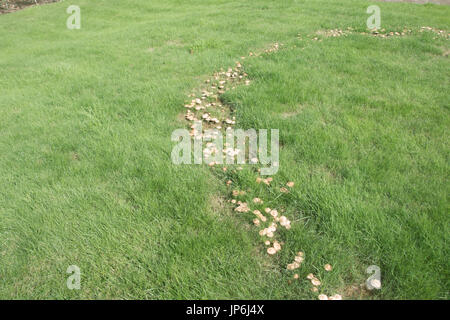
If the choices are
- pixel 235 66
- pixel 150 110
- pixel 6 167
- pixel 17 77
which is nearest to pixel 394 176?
pixel 150 110

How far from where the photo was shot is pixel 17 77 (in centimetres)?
504

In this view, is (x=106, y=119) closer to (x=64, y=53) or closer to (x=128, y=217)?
(x=128, y=217)

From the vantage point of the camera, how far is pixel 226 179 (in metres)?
2.57

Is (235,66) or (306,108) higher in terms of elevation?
(235,66)

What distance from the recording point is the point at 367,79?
4.02 meters

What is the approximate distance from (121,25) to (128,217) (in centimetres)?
859

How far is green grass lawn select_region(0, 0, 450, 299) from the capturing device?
1.79 m

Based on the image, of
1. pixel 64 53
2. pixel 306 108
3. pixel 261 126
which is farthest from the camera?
pixel 64 53

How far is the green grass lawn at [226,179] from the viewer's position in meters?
1.79

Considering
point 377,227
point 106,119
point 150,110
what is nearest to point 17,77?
point 106,119

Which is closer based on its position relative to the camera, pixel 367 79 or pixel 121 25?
pixel 367 79

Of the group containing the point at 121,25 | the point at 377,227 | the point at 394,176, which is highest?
the point at 121,25

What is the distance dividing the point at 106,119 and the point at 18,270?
6.72ft

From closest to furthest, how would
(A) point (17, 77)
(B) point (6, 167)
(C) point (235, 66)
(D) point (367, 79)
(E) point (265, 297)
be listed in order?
(E) point (265, 297) → (B) point (6, 167) → (D) point (367, 79) → (C) point (235, 66) → (A) point (17, 77)
